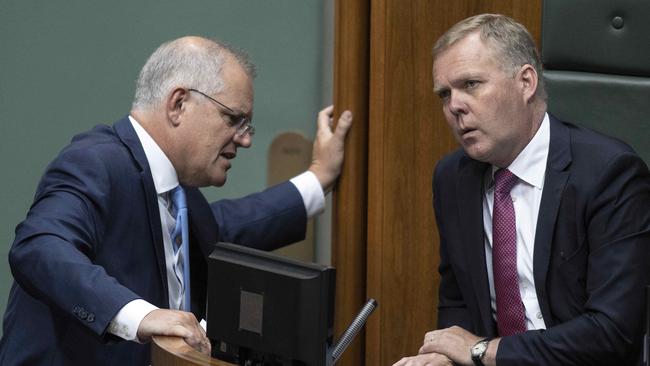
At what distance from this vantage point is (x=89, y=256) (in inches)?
104

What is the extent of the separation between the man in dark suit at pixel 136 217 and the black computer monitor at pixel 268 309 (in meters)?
0.22

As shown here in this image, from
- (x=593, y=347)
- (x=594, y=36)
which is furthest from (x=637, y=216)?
(x=594, y=36)

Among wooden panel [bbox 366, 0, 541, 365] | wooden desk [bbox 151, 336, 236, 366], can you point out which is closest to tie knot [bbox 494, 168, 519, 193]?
wooden panel [bbox 366, 0, 541, 365]

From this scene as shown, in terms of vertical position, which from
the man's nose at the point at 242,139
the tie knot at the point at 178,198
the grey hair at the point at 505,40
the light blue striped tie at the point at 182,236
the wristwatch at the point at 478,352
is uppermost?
the grey hair at the point at 505,40

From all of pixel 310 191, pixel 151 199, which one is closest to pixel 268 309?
pixel 151 199

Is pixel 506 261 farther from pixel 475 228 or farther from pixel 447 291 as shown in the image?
pixel 447 291

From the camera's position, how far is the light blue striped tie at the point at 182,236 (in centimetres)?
296

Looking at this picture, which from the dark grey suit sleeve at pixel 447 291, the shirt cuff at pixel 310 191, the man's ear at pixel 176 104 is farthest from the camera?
the shirt cuff at pixel 310 191

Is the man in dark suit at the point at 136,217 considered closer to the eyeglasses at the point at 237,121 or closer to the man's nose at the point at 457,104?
the eyeglasses at the point at 237,121

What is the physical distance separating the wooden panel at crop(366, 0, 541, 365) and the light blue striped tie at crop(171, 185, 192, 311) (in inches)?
21.7

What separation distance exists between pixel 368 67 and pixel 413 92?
0.58 feet

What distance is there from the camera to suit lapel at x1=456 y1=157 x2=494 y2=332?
8.81 feet

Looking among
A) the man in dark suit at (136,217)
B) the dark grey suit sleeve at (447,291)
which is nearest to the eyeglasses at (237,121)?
the man in dark suit at (136,217)

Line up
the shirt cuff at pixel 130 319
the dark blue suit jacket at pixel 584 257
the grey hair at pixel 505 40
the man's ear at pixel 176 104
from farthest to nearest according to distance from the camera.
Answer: the man's ear at pixel 176 104 → the grey hair at pixel 505 40 → the dark blue suit jacket at pixel 584 257 → the shirt cuff at pixel 130 319
